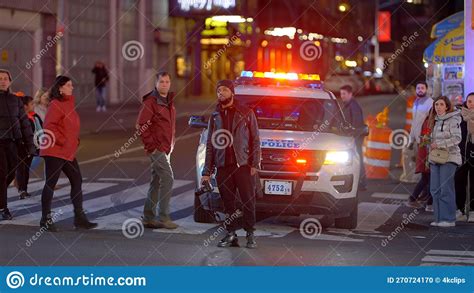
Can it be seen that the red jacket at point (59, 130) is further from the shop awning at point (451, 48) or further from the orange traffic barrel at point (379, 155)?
the shop awning at point (451, 48)

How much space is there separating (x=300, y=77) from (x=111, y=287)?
21.9ft

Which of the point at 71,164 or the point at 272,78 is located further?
the point at 272,78

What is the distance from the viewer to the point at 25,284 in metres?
8.56

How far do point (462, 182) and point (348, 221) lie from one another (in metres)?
1.95

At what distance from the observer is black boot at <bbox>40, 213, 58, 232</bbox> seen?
1203 cm

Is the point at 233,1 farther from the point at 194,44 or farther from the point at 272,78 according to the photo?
the point at 272,78

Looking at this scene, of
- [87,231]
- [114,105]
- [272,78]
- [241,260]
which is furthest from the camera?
[114,105]

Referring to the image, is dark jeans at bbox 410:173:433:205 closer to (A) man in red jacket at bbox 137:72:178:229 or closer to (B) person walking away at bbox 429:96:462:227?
(B) person walking away at bbox 429:96:462:227

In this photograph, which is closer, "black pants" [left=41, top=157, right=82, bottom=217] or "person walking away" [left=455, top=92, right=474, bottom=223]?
"black pants" [left=41, top=157, right=82, bottom=217]

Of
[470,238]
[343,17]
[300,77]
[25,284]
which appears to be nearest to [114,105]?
[300,77]
